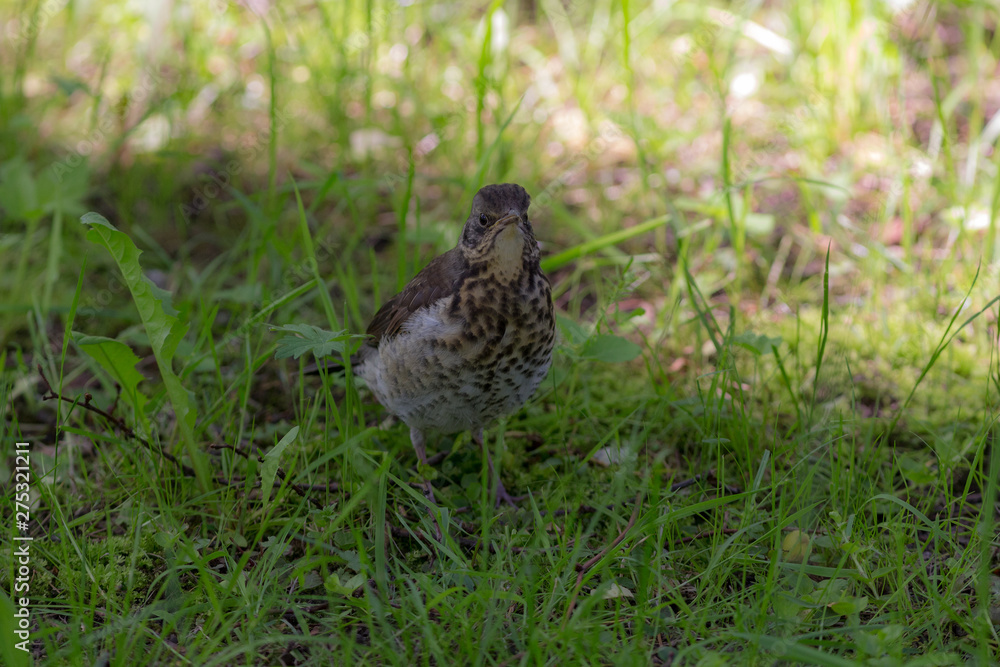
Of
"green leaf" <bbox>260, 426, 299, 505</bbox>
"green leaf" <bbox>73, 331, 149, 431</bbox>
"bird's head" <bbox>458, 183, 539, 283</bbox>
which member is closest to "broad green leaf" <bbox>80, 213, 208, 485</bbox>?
"green leaf" <bbox>73, 331, 149, 431</bbox>

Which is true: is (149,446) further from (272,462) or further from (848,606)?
(848,606)

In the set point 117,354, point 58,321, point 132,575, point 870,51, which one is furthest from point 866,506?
point 58,321

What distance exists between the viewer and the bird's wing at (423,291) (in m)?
2.80

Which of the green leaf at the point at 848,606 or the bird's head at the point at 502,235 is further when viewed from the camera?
the bird's head at the point at 502,235

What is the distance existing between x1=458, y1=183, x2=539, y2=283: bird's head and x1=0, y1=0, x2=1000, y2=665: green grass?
546 mm

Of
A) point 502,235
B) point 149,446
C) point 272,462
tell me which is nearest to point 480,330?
point 502,235

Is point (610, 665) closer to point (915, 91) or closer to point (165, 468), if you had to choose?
point (165, 468)

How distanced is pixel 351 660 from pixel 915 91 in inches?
204

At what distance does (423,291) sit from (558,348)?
615 millimetres

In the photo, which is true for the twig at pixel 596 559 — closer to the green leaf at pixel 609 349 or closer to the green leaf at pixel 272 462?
the green leaf at pixel 609 349

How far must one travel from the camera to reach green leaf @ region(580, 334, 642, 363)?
9.86 feet

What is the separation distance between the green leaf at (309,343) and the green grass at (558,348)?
21 centimetres

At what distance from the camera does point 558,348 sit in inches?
125

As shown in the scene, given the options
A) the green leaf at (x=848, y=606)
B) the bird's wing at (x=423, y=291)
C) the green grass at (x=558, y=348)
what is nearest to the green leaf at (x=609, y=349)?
the green grass at (x=558, y=348)
